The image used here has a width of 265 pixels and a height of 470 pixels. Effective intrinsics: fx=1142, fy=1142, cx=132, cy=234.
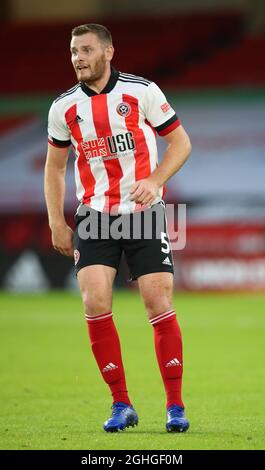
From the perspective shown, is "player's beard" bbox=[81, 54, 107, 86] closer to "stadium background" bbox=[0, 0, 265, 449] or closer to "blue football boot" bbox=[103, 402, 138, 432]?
"blue football boot" bbox=[103, 402, 138, 432]

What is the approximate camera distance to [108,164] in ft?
19.0

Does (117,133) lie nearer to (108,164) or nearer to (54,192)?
(108,164)

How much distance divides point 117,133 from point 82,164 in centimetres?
25

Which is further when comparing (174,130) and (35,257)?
(35,257)

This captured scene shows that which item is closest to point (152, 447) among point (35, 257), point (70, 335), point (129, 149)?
point (129, 149)

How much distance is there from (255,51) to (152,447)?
14.9 m

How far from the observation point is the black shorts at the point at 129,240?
5758mm

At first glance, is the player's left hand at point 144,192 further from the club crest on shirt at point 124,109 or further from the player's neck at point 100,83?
the player's neck at point 100,83

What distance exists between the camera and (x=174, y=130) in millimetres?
5816

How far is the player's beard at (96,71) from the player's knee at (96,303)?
42.4 inches

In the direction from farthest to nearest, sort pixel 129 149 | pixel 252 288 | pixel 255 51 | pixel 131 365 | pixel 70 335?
1. pixel 255 51
2. pixel 252 288
3. pixel 70 335
4. pixel 131 365
5. pixel 129 149

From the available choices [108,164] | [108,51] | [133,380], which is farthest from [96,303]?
[133,380]

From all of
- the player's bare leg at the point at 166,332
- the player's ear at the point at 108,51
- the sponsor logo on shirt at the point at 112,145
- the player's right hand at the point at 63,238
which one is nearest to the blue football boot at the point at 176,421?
the player's bare leg at the point at 166,332
